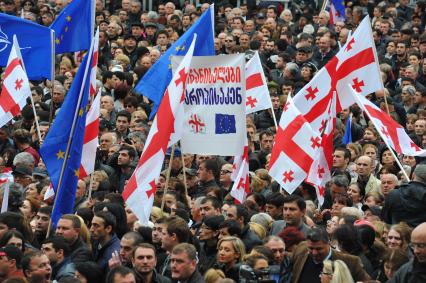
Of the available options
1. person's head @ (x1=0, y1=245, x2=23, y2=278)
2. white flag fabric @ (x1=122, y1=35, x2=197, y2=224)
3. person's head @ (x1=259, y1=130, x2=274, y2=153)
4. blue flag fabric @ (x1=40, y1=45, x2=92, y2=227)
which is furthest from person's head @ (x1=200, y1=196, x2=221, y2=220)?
person's head @ (x1=259, y1=130, x2=274, y2=153)

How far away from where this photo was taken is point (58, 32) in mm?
19516

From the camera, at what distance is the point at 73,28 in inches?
765

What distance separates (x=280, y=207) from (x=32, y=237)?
260 centimetres

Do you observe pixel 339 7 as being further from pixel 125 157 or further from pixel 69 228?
pixel 69 228

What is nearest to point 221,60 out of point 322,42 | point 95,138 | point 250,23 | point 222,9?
point 95,138

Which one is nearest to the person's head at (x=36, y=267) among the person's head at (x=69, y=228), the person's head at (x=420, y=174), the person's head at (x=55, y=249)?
the person's head at (x=55, y=249)

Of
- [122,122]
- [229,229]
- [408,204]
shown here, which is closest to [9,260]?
[229,229]

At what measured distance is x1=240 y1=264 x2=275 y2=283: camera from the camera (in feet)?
35.3

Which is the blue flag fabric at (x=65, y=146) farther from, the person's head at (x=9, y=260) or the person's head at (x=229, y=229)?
the person's head at (x=9, y=260)

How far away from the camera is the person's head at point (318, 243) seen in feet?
38.4

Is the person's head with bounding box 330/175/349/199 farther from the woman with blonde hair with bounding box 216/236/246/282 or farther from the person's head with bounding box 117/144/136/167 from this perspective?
the woman with blonde hair with bounding box 216/236/246/282

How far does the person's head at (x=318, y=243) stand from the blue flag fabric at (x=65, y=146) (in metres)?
3.43

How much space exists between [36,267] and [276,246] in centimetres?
213

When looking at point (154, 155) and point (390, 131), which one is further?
point (390, 131)
